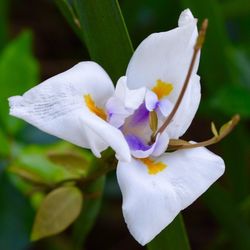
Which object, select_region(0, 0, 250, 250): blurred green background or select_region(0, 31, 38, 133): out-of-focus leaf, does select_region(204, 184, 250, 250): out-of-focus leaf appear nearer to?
select_region(0, 0, 250, 250): blurred green background

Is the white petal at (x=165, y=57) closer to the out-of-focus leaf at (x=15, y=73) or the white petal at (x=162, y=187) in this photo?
the white petal at (x=162, y=187)

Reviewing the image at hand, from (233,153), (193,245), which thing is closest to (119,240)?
(193,245)

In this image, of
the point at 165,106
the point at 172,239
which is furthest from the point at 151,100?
the point at 172,239

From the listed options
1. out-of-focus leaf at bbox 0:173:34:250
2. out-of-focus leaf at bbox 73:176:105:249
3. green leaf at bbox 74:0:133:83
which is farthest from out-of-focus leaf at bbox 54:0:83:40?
out-of-focus leaf at bbox 0:173:34:250

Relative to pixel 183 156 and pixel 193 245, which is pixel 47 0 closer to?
pixel 193 245

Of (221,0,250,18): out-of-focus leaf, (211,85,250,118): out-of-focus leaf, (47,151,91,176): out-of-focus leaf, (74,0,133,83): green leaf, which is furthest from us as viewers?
(221,0,250,18): out-of-focus leaf

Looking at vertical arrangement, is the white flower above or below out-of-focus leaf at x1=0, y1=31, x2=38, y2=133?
above
